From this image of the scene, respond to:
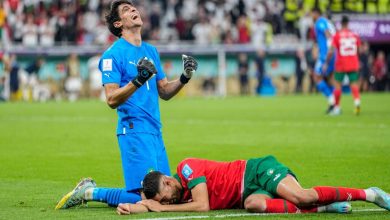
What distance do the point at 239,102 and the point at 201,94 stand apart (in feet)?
25.3

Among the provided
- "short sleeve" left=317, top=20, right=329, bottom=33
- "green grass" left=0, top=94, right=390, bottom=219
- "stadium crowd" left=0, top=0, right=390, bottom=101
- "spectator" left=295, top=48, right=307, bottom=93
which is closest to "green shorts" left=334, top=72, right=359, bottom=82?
"green grass" left=0, top=94, right=390, bottom=219

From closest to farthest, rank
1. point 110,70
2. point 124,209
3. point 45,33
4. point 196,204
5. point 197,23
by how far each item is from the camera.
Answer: point 196,204 < point 124,209 < point 110,70 < point 45,33 < point 197,23

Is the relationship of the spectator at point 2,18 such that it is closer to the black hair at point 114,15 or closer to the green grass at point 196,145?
the green grass at point 196,145

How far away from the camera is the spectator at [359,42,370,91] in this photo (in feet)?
136

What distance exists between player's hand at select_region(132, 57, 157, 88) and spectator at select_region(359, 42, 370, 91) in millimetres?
32496

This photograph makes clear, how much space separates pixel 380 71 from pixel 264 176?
3393 centimetres

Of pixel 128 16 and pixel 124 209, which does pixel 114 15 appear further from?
pixel 124 209

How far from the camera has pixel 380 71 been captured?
42.7 meters

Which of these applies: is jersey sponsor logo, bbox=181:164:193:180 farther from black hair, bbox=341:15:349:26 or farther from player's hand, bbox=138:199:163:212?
black hair, bbox=341:15:349:26

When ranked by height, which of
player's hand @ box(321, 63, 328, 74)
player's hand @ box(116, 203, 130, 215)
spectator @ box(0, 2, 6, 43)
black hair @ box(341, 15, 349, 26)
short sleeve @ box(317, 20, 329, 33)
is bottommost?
player's hand @ box(116, 203, 130, 215)

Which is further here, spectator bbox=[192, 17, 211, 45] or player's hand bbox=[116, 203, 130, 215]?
spectator bbox=[192, 17, 211, 45]

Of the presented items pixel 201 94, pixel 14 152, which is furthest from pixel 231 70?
pixel 14 152

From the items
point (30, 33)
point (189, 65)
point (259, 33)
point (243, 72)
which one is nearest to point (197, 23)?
point (259, 33)

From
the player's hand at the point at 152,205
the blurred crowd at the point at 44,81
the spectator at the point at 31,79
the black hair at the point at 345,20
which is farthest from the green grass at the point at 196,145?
the blurred crowd at the point at 44,81
